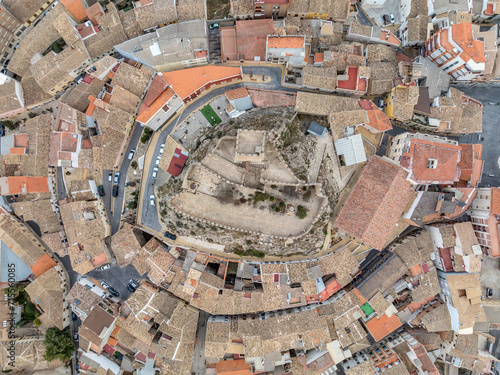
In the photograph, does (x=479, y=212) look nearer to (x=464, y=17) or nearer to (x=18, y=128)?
(x=464, y=17)

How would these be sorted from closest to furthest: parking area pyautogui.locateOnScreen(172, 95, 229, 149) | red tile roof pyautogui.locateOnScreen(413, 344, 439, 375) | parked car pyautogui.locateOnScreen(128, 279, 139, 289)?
red tile roof pyautogui.locateOnScreen(413, 344, 439, 375)
parking area pyautogui.locateOnScreen(172, 95, 229, 149)
parked car pyautogui.locateOnScreen(128, 279, 139, 289)

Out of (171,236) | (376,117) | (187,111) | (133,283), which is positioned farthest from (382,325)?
(187,111)

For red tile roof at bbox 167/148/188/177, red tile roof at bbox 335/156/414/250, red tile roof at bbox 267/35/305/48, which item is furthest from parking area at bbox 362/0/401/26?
red tile roof at bbox 167/148/188/177

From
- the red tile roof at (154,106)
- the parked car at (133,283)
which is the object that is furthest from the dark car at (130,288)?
the red tile roof at (154,106)

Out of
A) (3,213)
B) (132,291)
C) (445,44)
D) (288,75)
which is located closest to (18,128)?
(3,213)

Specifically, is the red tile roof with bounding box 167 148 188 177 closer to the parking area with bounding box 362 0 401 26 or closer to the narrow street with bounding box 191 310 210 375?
the narrow street with bounding box 191 310 210 375
